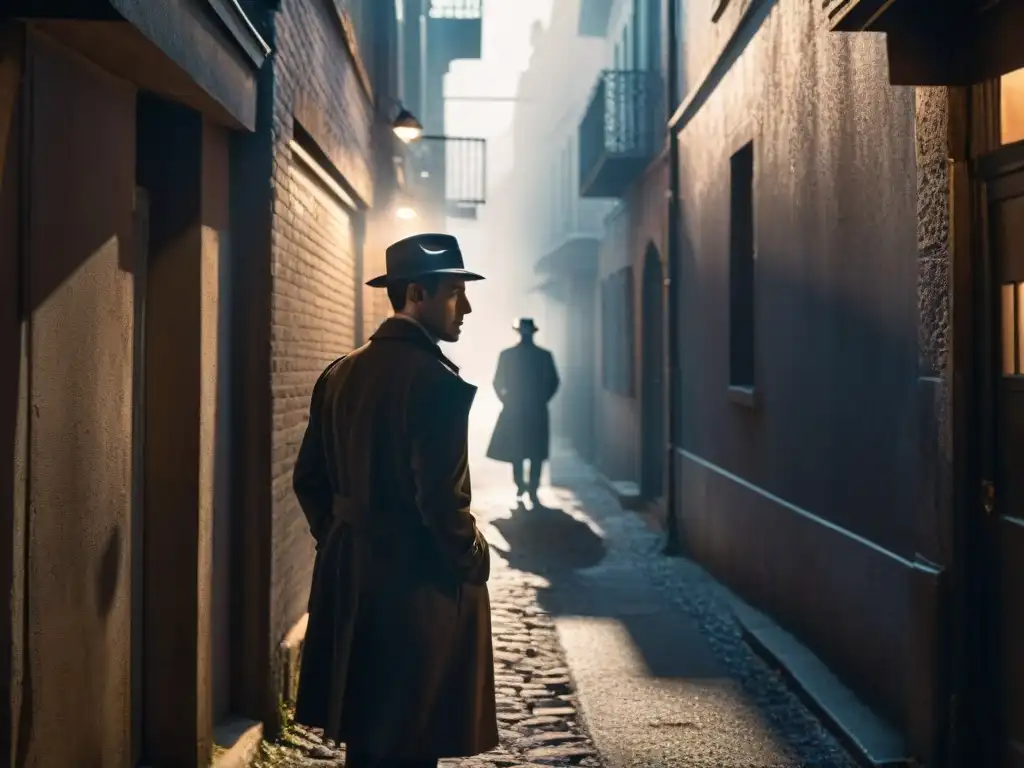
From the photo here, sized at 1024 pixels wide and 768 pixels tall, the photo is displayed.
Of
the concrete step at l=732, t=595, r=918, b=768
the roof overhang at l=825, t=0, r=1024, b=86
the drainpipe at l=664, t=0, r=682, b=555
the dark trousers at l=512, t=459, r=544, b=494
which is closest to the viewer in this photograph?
the roof overhang at l=825, t=0, r=1024, b=86

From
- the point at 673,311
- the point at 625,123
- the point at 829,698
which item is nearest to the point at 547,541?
the point at 673,311

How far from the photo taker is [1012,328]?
3908 mm

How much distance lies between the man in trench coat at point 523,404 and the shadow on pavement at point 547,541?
0.66 metres

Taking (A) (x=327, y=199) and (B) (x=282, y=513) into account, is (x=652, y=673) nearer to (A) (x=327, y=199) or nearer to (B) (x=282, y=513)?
(B) (x=282, y=513)

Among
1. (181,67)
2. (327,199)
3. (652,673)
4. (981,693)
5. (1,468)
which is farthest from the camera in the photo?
(327,199)

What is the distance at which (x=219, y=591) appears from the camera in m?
4.52

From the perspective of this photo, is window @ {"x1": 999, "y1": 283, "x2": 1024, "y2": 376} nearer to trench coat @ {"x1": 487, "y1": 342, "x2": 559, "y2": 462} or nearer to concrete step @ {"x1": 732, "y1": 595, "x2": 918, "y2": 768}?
concrete step @ {"x1": 732, "y1": 595, "x2": 918, "y2": 768}

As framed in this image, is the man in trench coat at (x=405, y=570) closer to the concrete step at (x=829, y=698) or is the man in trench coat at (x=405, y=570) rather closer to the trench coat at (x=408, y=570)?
the trench coat at (x=408, y=570)

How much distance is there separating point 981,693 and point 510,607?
12.9ft

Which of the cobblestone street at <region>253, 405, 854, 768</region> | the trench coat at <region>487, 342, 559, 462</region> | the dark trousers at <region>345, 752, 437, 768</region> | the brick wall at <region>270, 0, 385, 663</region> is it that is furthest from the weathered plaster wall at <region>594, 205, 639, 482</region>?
the dark trousers at <region>345, 752, 437, 768</region>

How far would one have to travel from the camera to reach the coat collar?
3322 mm

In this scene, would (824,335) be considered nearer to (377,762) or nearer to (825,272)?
(825,272)

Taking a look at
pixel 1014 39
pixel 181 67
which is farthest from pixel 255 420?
pixel 1014 39

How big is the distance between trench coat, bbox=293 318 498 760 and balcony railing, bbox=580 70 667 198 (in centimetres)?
899
